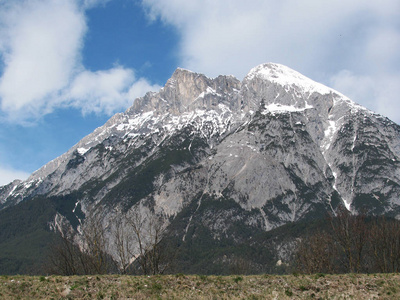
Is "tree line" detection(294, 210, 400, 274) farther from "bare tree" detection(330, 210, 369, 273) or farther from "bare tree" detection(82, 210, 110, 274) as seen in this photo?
"bare tree" detection(82, 210, 110, 274)

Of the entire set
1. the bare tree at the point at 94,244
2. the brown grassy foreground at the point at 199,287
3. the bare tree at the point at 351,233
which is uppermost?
the bare tree at the point at 351,233

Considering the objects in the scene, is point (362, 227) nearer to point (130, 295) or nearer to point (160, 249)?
point (160, 249)

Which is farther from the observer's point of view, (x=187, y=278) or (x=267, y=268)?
(x=267, y=268)

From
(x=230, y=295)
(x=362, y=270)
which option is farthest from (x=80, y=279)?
(x=362, y=270)

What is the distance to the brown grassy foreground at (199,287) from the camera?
103 feet

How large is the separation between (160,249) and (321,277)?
29.2 metres

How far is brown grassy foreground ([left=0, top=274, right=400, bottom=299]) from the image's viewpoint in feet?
103

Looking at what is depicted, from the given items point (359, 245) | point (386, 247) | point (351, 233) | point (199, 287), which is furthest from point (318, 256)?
point (199, 287)

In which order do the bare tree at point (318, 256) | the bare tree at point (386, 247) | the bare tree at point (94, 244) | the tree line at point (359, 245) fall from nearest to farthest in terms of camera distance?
the bare tree at point (94, 244) → the bare tree at point (386, 247) → the tree line at point (359, 245) → the bare tree at point (318, 256)

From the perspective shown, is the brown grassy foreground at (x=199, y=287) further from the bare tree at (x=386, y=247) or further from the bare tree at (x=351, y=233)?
the bare tree at (x=386, y=247)

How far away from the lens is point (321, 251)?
7100cm

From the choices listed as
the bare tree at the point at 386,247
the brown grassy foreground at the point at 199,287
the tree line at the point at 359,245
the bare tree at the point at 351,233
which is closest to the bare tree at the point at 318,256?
the tree line at the point at 359,245

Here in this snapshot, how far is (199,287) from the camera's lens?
1342 inches

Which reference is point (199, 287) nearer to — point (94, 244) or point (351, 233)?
point (94, 244)
